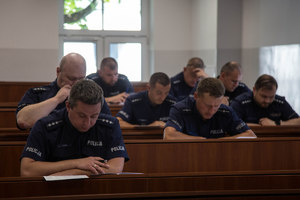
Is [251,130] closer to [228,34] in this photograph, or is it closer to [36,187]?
[36,187]

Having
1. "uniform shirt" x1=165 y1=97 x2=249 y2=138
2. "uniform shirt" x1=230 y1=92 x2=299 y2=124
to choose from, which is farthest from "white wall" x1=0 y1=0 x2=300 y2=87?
"uniform shirt" x1=165 y1=97 x2=249 y2=138

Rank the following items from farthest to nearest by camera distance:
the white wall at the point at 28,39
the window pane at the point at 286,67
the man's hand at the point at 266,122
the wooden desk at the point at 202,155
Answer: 1. the white wall at the point at 28,39
2. the window pane at the point at 286,67
3. the man's hand at the point at 266,122
4. the wooden desk at the point at 202,155

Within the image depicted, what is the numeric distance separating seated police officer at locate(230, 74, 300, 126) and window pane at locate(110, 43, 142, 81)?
14.4ft

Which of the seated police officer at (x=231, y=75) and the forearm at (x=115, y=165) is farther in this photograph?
the seated police officer at (x=231, y=75)

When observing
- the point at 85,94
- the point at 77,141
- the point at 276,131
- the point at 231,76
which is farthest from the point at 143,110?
the point at 85,94

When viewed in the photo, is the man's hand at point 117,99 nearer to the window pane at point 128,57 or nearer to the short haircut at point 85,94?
the short haircut at point 85,94

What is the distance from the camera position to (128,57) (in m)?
9.04

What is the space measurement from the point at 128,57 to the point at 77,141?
634 cm

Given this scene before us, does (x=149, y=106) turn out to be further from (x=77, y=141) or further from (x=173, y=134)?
(x=77, y=141)

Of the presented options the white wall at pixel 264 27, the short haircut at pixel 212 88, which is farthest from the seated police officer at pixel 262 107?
the white wall at pixel 264 27

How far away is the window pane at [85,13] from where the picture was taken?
8617 millimetres

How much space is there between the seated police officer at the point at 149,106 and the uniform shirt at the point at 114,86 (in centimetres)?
116

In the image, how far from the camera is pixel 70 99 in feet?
8.75

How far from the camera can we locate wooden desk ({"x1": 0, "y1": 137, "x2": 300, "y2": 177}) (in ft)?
10.5
